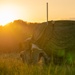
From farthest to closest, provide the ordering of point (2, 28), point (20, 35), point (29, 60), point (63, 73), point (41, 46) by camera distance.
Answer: point (2, 28), point (20, 35), point (41, 46), point (29, 60), point (63, 73)

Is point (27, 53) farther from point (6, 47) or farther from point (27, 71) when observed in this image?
point (6, 47)

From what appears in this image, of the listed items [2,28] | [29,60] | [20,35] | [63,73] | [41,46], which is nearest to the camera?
[63,73]

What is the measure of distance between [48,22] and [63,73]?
9.37 meters

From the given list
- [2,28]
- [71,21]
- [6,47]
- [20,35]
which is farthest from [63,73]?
[2,28]

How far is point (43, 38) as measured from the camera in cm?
1691

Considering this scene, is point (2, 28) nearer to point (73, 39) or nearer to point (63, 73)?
point (73, 39)


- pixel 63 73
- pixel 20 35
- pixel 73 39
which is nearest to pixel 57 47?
pixel 73 39

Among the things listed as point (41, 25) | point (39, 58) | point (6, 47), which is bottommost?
point (6, 47)

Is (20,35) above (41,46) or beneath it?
beneath

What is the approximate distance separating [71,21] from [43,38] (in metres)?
1.69

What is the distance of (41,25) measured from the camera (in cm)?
1767

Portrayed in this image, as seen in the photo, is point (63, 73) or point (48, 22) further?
point (48, 22)

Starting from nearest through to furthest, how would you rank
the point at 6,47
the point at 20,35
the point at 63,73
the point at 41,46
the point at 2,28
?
the point at 63,73
the point at 41,46
the point at 6,47
the point at 20,35
the point at 2,28

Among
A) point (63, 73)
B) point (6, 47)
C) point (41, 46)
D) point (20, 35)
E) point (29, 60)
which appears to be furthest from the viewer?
point (20, 35)
